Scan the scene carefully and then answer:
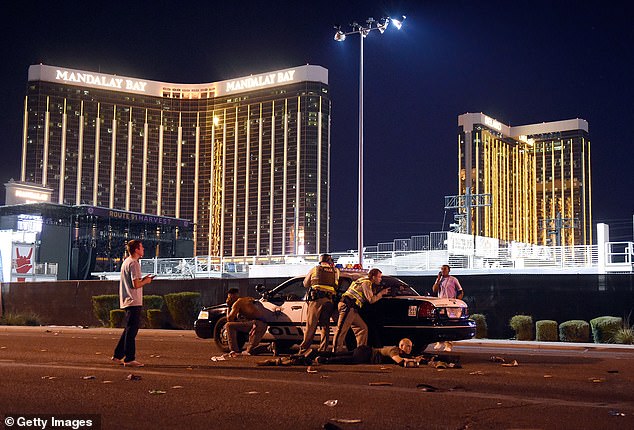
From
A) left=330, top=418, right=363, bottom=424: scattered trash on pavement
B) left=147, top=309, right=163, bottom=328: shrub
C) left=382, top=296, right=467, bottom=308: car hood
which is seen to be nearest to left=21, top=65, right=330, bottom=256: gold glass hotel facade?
left=147, top=309, right=163, bottom=328: shrub

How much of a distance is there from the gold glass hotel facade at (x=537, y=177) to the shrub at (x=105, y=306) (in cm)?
12249

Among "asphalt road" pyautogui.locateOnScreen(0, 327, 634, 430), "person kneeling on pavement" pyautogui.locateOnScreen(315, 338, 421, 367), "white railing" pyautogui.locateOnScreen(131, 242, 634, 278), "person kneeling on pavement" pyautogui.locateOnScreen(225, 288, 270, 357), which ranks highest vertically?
"white railing" pyautogui.locateOnScreen(131, 242, 634, 278)

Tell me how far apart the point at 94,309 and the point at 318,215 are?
350 feet

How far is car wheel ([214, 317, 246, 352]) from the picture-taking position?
14.8 m

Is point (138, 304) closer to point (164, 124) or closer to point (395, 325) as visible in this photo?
point (395, 325)

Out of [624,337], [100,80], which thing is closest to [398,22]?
[624,337]

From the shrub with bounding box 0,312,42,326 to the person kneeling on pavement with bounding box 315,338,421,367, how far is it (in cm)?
1978

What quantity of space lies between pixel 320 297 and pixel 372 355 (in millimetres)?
1210

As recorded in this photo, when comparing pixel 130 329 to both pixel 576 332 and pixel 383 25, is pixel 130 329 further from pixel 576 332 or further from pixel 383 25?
pixel 383 25

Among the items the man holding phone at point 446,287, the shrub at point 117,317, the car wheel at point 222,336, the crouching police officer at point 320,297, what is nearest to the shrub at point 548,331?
the man holding phone at point 446,287

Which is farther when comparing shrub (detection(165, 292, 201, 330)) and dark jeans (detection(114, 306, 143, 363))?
shrub (detection(165, 292, 201, 330))

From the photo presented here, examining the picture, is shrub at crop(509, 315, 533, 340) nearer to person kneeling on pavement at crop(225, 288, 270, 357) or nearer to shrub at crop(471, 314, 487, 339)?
shrub at crop(471, 314, 487, 339)

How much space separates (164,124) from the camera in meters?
145

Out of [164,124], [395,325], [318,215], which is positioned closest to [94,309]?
[395,325]
